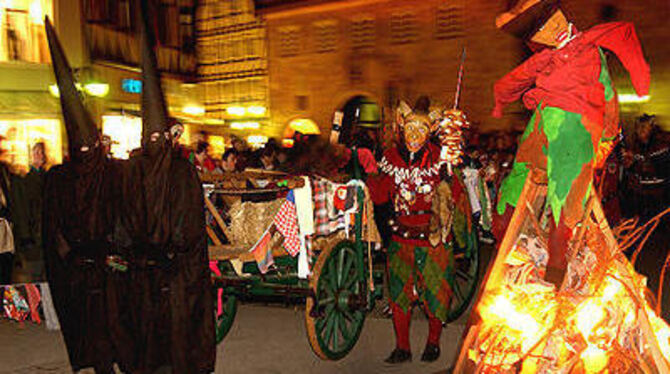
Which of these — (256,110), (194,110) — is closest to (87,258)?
(256,110)

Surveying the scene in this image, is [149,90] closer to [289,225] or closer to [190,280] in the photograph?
[190,280]

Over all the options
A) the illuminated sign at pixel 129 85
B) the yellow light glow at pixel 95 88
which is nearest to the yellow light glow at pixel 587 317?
the yellow light glow at pixel 95 88

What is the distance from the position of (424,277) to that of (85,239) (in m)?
2.62

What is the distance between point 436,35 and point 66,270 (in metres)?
17.5

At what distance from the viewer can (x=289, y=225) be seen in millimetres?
5176

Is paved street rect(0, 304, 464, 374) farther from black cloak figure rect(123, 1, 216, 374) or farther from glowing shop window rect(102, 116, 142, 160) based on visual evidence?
glowing shop window rect(102, 116, 142, 160)

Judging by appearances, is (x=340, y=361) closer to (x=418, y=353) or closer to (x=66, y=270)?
(x=418, y=353)

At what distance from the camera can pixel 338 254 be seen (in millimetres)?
5348

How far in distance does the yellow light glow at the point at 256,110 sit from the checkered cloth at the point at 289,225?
20.0m

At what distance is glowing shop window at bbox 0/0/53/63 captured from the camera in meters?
13.8

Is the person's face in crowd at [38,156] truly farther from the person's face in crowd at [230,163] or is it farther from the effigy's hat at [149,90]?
the effigy's hat at [149,90]

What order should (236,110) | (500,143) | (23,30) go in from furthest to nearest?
(236,110) → (500,143) → (23,30)

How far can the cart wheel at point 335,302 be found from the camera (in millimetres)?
4961

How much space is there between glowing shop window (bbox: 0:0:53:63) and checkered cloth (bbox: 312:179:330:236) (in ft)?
37.1
